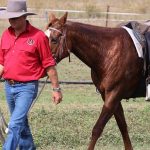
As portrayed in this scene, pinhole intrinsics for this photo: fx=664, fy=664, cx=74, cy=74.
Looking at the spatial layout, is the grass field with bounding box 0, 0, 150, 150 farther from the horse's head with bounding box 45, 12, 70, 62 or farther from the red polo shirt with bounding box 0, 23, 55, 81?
the red polo shirt with bounding box 0, 23, 55, 81

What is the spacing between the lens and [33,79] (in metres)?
6.98

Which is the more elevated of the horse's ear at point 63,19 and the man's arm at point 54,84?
the horse's ear at point 63,19

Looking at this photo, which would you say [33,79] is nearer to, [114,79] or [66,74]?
[114,79]

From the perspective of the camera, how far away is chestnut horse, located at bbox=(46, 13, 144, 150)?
26.8ft

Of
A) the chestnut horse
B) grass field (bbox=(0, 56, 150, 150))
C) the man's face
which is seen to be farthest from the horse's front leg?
the man's face

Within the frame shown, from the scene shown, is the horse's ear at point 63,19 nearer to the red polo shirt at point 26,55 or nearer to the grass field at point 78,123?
the red polo shirt at point 26,55

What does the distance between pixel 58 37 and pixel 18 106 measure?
4.75ft

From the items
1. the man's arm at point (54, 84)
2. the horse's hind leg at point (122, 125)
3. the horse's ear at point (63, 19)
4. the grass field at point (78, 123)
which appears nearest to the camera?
the man's arm at point (54, 84)

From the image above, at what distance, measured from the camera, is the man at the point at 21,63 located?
688 centimetres

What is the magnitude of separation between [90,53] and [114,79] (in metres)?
0.45

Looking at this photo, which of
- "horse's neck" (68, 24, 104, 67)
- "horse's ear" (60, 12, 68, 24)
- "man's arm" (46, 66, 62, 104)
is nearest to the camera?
"man's arm" (46, 66, 62, 104)

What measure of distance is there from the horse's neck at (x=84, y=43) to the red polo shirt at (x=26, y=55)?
4.34 ft

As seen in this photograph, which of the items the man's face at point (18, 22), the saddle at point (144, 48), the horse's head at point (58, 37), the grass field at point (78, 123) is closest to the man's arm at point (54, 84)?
the man's face at point (18, 22)

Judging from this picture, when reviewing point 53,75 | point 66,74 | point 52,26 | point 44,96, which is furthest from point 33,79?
point 66,74
